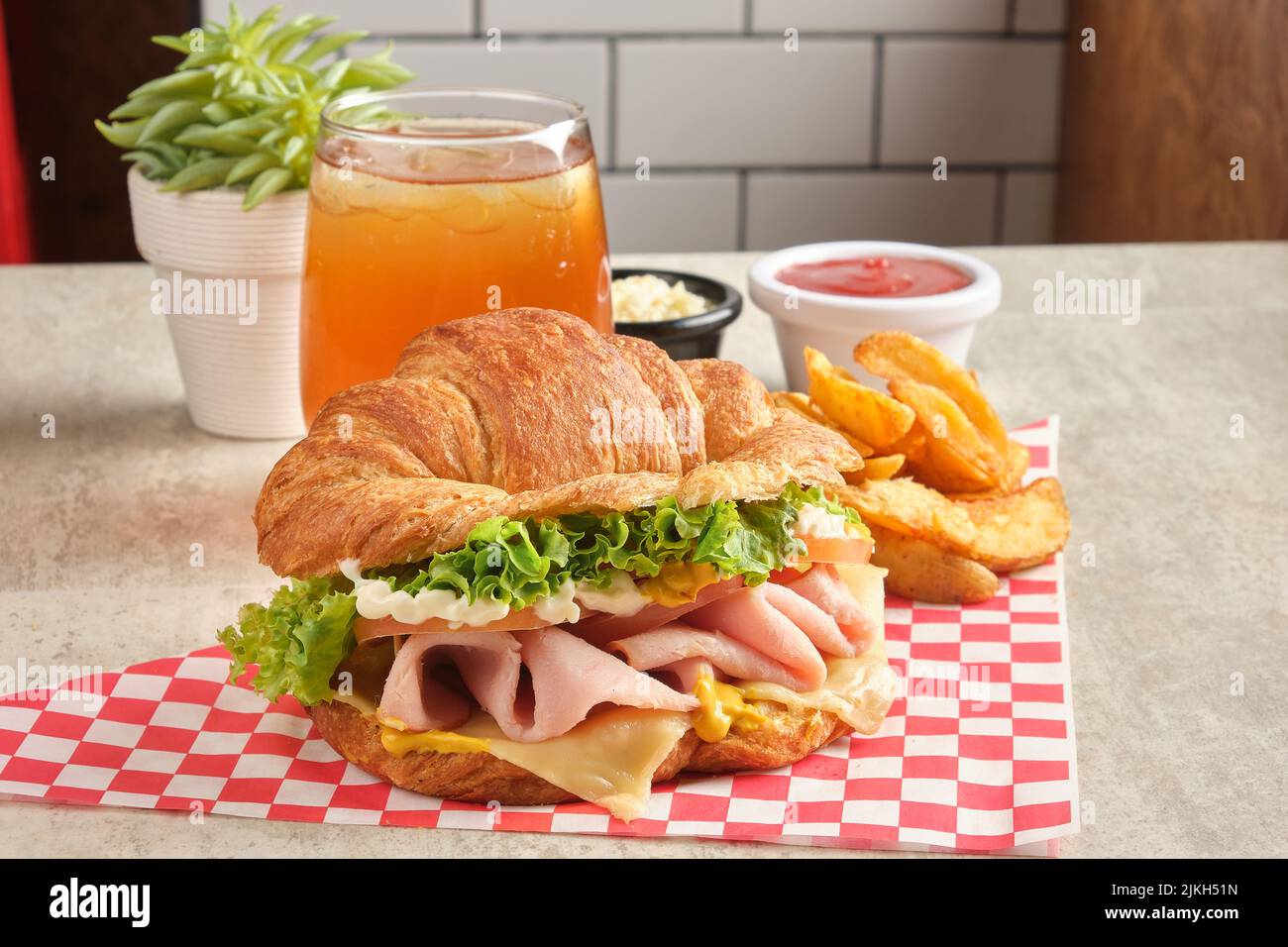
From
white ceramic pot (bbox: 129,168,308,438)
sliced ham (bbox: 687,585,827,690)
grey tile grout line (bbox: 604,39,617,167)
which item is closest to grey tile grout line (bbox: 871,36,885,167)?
grey tile grout line (bbox: 604,39,617,167)

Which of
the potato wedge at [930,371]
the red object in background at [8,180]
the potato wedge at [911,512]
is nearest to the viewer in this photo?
the potato wedge at [911,512]

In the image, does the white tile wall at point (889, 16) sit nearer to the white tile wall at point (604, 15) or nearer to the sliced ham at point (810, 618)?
the white tile wall at point (604, 15)

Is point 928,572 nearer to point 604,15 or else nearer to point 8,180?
point 604,15

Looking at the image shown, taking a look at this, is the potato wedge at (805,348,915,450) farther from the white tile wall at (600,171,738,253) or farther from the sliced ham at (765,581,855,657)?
the white tile wall at (600,171,738,253)

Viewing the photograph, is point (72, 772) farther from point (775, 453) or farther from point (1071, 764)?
point (1071, 764)

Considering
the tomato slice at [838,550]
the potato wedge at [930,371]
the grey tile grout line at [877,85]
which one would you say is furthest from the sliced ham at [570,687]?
the grey tile grout line at [877,85]

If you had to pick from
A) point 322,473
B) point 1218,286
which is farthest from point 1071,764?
point 1218,286
